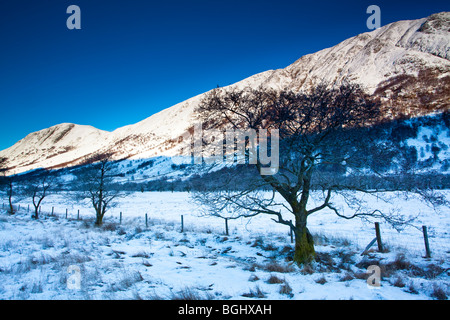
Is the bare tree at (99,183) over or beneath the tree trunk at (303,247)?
over

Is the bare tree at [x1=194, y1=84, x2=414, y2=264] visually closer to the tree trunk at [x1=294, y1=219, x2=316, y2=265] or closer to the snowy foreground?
the tree trunk at [x1=294, y1=219, x2=316, y2=265]

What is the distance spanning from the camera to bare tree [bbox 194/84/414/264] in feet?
24.6

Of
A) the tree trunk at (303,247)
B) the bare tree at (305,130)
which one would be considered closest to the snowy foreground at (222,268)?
the tree trunk at (303,247)

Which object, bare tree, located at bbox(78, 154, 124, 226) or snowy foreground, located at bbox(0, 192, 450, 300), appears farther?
bare tree, located at bbox(78, 154, 124, 226)

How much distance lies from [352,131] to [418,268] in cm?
490

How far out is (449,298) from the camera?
4660mm

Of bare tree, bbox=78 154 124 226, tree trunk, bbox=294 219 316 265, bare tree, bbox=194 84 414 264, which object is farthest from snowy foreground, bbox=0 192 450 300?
bare tree, bbox=78 154 124 226

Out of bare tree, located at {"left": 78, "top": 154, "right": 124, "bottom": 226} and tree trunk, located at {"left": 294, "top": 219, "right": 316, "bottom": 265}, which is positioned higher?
bare tree, located at {"left": 78, "top": 154, "right": 124, "bottom": 226}

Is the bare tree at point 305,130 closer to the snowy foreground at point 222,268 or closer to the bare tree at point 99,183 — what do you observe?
the snowy foreground at point 222,268

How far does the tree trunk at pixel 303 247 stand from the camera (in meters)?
8.29

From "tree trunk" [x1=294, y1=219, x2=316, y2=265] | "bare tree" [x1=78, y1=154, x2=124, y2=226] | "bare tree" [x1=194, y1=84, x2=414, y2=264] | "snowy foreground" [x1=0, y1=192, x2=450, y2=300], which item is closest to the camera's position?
"snowy foreground" [x1=0, y1=192, x2=450, y2=300]

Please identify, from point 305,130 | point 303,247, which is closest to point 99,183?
point 303,247

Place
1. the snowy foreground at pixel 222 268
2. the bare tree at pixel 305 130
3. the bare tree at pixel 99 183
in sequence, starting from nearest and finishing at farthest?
the snowy foreground at pixel 222 268 → the bare tree at pixel 305 130 → the bare tree at pixel 99 183

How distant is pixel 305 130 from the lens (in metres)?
8.16
